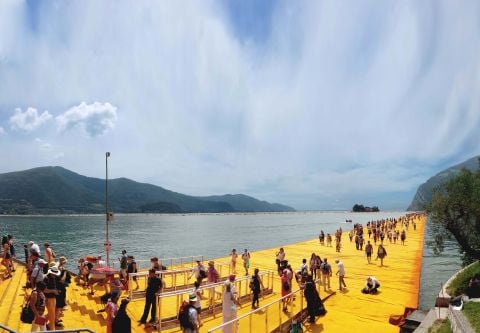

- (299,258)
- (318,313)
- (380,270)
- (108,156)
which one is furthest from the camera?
(299,258)

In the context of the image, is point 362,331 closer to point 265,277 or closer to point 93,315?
point 265,277

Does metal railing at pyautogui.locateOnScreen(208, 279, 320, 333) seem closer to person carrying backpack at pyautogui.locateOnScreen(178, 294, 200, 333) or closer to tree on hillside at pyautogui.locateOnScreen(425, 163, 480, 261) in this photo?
person carrying backpack at pyautogui.locateOnScreen(178, 294, 200, 333)

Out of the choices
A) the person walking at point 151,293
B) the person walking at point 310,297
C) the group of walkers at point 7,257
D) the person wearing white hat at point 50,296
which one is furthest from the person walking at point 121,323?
the group of walkers at point 7,257

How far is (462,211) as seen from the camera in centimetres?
2427

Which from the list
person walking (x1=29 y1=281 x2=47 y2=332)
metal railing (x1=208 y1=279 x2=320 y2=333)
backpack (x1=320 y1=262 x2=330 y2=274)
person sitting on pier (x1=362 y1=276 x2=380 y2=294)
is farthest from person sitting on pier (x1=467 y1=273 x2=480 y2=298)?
person walking (x1=29 y1=281 x2=47 y2=332)

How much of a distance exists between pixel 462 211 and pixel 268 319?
19.2 metres

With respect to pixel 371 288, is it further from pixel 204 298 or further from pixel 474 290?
pixel 204 298

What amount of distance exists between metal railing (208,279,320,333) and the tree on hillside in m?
15.8

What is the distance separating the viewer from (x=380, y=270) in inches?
1035

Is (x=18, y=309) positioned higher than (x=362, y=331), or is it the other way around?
(x=18, y=309)

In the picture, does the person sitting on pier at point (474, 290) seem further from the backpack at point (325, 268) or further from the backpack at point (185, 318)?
the backpack at point (185, 318)

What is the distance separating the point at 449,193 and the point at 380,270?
733 cm

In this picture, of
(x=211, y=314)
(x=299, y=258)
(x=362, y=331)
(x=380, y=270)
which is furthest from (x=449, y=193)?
(x=211, y=314)

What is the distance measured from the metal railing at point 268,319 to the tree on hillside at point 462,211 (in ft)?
51.8
